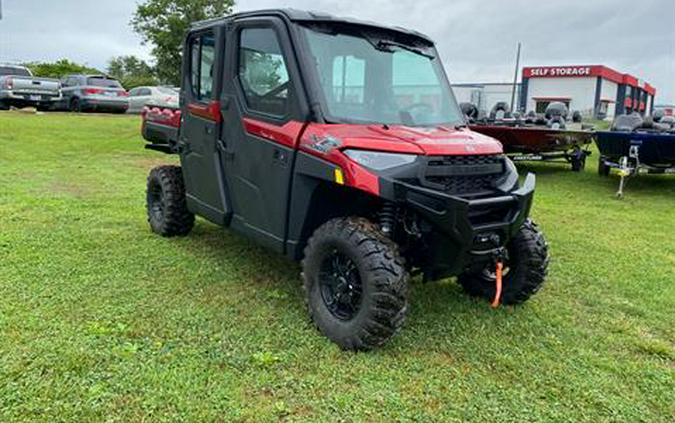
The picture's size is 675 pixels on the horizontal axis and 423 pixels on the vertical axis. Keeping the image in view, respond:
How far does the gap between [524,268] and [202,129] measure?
270 centimetres

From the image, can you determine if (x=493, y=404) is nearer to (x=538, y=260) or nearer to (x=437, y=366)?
(x=437, y=366)

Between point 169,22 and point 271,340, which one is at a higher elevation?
point 169,22

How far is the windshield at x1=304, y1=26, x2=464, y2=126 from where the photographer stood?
3762 mm

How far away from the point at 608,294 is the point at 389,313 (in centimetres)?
234

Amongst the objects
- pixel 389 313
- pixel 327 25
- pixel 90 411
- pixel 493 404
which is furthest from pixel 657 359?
pixel 90 411

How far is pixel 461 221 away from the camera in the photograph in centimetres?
326

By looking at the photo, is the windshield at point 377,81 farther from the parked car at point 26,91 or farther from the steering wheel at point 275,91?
the parked car at point 26,91

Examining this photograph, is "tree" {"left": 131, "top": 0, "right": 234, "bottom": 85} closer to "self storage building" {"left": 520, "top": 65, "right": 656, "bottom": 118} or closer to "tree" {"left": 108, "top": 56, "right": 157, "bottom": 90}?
"tree" {"left": 108, "top": 56, "right": 157, "bottom": 90}

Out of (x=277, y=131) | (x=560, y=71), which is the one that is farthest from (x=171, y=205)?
(x=560, y=71)

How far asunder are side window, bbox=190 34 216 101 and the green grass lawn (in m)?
1.44

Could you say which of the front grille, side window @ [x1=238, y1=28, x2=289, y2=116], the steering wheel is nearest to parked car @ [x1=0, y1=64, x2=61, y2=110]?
side window @ [x1=238, y1=28, x2=289, y2=116]

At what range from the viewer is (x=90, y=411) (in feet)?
8.86

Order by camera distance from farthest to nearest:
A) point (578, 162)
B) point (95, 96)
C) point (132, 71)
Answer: point (132, 71) < point (95, 96) < point (578, 162)

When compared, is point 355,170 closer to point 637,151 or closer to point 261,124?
point 261,124
